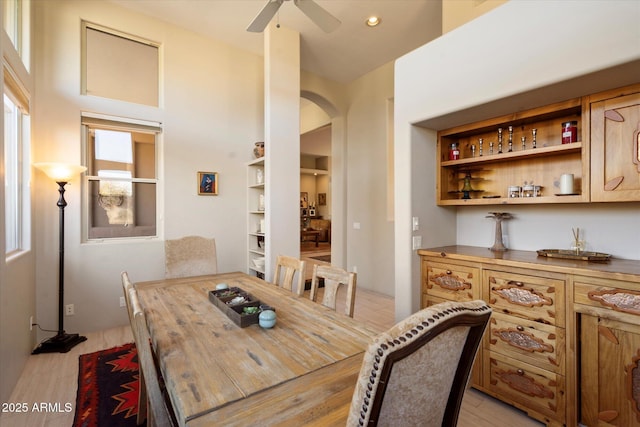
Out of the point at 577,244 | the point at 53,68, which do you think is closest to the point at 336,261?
the point at 577,244

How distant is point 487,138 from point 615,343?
1.79 m

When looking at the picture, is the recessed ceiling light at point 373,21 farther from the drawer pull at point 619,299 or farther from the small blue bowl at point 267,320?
the small blue bowl at point 267,320

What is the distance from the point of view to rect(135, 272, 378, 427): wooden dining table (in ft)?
2.90

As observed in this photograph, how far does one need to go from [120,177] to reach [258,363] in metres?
3.38

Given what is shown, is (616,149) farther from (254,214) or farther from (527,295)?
(254,214)

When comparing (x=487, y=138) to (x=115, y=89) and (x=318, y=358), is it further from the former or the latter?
(x=115, y=89)

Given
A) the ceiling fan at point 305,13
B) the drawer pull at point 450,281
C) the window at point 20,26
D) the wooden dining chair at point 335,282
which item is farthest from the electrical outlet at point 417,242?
the window at point 20,26

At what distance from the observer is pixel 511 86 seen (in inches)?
77.2

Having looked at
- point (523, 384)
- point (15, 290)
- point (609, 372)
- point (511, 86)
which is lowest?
point (523, 384)

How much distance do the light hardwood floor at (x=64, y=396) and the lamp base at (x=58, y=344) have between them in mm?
64

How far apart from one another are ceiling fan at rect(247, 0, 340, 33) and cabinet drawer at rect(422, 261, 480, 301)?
2162 mm

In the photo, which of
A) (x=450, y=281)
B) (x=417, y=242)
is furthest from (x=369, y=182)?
(x=450, y=281)

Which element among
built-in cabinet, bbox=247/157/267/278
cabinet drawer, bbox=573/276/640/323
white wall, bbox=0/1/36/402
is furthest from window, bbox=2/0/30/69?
cabinet drawer, bbox=573/276/640/323

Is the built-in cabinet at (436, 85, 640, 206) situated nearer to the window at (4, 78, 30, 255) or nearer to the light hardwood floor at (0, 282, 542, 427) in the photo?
the light hardwood floor at (0, 282, 542, 427)
